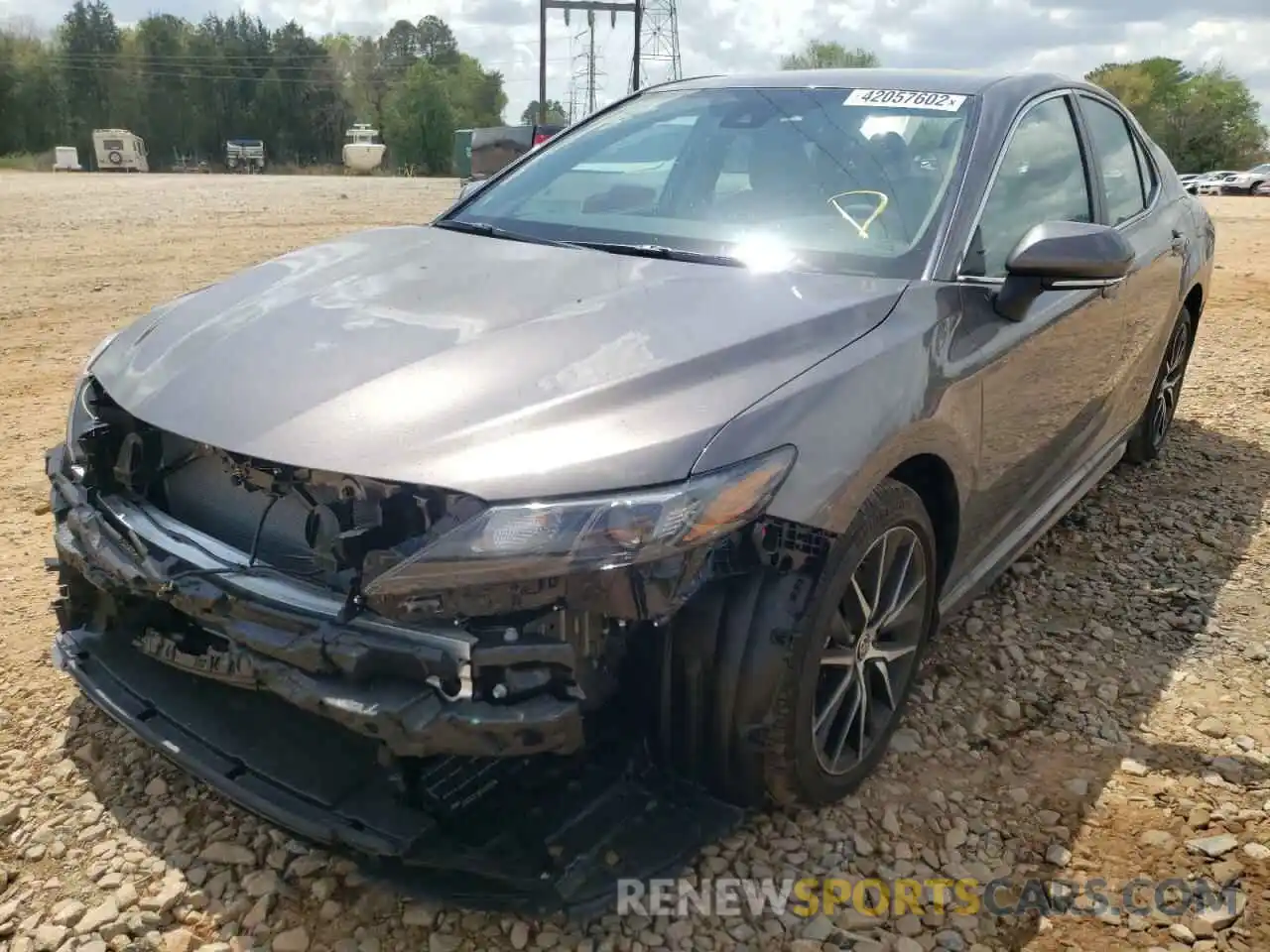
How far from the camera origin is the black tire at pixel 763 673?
193cm


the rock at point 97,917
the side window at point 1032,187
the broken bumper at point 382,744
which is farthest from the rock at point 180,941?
the side window at point 1032,187

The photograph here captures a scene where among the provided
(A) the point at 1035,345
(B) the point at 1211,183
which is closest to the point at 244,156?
(B) the point at 1211,183

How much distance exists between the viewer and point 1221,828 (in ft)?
7.95

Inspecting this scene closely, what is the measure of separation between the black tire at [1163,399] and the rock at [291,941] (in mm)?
3782

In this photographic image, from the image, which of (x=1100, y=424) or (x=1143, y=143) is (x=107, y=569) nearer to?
(x=1100, y=424)

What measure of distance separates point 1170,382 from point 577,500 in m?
3.99

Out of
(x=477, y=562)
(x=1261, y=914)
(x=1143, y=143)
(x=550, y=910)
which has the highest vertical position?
(x=1143, y=143)

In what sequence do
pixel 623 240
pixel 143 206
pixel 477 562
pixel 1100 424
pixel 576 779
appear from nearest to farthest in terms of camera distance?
1. pixel 477 562
2. pixel 576 779
3. pixel 623 240
4. pixel 1100 424
5. pixel 143 206

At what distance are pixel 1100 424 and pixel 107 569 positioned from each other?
313 cm

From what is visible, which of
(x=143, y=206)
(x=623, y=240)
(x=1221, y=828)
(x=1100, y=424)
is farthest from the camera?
(x=143, y=206)

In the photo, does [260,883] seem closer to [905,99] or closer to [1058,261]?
[1058,261]

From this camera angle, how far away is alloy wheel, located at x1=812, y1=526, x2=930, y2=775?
88.2 inches

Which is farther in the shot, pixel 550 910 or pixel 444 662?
pixel 550 910

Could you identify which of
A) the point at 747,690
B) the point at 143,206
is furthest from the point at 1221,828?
the point at 143,206
